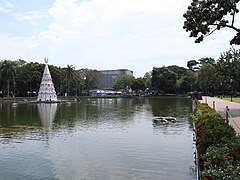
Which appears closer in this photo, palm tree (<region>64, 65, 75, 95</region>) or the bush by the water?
the bush by the water

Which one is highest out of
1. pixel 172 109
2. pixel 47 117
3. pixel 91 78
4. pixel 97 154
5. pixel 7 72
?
pixel 7 72

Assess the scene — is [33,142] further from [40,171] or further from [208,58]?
[208,58]

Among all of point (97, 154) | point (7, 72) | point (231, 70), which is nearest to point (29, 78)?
point (7, 72)

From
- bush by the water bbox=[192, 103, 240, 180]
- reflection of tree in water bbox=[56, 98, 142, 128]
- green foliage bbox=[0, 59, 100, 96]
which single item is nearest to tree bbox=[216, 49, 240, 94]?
reflection of tree in water bbox=[56, 98, 142, 128]

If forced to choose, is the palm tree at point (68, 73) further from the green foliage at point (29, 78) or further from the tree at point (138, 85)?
the tree at point (138, 85)

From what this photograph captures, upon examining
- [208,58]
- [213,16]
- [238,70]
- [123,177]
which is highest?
[208,58]

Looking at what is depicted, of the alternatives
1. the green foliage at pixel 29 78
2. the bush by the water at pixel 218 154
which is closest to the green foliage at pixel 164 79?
the green foliage at pixel 29 78

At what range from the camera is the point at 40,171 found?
39.5 feet

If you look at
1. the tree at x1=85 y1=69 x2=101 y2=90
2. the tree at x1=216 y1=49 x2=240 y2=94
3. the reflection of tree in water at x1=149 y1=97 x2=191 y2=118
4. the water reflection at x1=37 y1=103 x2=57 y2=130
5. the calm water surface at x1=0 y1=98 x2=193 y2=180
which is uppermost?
the tree at x1=85 y1=69 x2=101 y2=90

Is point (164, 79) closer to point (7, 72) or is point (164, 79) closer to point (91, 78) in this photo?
point (91, 78)

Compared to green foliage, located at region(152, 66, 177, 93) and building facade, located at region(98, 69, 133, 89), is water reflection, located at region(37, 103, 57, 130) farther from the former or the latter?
building facade, located at region(98, 69, 133, 89)

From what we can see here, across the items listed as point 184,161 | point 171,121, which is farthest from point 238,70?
point 184,161

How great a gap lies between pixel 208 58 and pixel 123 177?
119 m

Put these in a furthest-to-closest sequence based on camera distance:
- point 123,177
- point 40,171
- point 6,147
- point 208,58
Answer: point 208,58 < point 6,147 < point 40,171 < point 123,177
